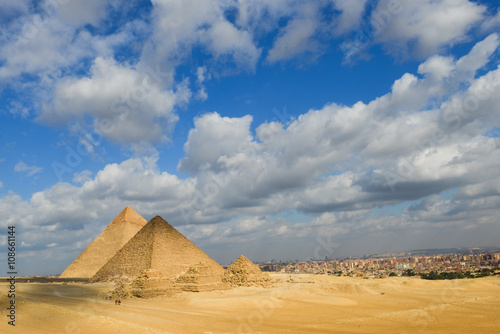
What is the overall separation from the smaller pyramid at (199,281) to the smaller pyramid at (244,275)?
18.4ft

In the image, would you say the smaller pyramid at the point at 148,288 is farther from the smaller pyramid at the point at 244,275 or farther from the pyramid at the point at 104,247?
the pyramid at the point at 104,247

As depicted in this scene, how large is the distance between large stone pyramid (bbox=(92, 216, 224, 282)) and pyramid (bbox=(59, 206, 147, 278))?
1557 cm

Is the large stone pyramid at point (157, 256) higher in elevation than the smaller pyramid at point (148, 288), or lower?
higher

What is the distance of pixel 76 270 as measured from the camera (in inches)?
2530

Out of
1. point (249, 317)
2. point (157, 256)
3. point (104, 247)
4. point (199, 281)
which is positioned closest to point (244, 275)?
point (199, 281)

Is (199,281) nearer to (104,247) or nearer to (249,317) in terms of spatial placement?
(249,317)

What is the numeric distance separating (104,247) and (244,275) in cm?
3113

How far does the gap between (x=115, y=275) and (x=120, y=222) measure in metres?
23.9

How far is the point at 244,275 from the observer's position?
47.3 metres

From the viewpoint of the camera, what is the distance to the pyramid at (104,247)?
6334cm

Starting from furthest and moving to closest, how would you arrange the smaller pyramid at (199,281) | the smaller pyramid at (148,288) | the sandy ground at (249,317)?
1. the smaller pyramid at (199,281)
2. the smaller pyramid at (148,288)
3. the sandy ground at (249,317)

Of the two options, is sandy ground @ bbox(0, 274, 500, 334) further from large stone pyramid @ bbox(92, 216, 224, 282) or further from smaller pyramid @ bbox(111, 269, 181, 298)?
large stone pyramid @ bbox(92, 216, 224, 282)

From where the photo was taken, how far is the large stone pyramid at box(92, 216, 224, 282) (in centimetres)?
4469

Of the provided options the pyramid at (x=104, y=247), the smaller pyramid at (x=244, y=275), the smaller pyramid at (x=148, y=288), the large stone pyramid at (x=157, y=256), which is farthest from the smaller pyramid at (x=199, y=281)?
the pyramid at (x=104, y=247)
